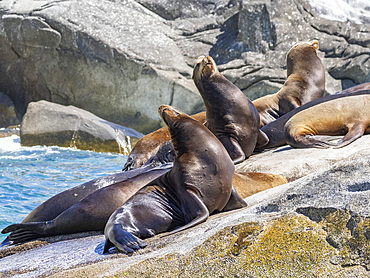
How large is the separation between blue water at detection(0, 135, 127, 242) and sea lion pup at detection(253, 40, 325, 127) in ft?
11.1

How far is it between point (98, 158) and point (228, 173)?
7802mm

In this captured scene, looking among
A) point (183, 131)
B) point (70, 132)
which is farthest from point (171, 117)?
point (70, 132)

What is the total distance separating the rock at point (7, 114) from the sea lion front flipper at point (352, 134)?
1320cm

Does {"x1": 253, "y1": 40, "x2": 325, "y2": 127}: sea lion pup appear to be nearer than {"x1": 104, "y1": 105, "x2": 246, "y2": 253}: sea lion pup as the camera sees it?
No

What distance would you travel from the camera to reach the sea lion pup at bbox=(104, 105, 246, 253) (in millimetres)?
3348

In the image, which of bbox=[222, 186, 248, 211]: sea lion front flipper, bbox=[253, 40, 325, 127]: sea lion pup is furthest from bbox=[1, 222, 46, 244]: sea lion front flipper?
bbox=[253, 40, 325, 127]: sea lion pup

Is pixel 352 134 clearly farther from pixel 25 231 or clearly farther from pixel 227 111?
pixel 25 231

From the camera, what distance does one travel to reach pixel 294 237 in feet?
7.18

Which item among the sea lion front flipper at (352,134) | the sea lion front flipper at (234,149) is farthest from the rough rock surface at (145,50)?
the sea lion front flipper at (352,134)

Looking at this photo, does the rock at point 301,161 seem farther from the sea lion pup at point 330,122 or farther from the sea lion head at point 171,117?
the sea lion head at point 171,117

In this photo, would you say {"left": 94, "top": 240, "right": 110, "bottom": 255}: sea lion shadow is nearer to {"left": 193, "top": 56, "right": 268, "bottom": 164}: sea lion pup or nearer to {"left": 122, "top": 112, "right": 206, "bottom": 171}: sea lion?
{"left": 193, "top": 56, "right": 268, "bottom": 164}: sea lion pup

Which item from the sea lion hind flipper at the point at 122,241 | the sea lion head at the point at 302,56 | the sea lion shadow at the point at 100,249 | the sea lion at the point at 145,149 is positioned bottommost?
the sea lion at the point at 145,149

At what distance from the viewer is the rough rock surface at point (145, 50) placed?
14.8 meters

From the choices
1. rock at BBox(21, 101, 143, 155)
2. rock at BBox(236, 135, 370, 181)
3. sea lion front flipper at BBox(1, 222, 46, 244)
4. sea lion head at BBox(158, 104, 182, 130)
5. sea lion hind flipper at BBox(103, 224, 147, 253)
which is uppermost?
sea lion head at BBox(158, 104, 182, 130)
